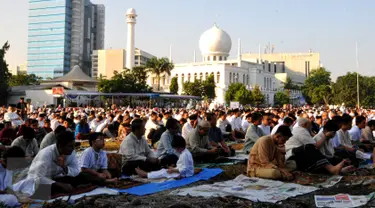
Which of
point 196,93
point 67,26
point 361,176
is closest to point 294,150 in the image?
point 361,176

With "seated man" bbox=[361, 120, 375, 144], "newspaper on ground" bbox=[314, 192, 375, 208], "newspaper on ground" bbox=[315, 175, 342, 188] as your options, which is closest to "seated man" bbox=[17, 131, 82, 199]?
"newspaper on ground" bbox=[314, 192, 375, 208]

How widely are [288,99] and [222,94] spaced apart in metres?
11.4

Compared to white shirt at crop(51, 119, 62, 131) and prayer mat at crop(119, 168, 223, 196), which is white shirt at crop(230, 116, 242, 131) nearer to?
white shirt at crop(51, 119, 62, 131)

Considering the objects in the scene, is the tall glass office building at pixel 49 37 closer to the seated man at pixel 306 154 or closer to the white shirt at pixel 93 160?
the seated man at pixel 306 154

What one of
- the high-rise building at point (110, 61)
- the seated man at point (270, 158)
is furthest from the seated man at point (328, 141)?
the high-rise building at point (110, 61)

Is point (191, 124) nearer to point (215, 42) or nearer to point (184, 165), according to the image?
point (184, 165)

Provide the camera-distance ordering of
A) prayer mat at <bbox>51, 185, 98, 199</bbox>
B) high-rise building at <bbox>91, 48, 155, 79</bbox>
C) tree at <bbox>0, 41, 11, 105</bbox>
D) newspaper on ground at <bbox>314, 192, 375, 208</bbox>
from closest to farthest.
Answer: newspaper on ground at <bbox>314, 192, 375, 208</bbox> < prayer mat at <bbox>51, 185, 98, 199</bbox> < tree at <bbox>0, 41, 11, 105</bbox> < high-rise building at <bbox>91, 48, 155, 79</bbox>

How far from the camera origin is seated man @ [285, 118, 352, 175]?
6.50m

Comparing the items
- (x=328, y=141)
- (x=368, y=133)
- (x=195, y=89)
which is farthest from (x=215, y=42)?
(x=328, y=141)

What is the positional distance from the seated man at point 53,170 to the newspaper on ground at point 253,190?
1.36 meters

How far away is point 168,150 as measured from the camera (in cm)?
711

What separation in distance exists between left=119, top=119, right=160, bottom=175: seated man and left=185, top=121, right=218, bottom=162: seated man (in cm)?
137

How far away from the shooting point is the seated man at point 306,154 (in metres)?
6.50

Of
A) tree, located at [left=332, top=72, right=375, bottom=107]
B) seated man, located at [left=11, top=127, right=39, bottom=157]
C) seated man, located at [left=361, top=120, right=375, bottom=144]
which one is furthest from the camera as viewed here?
tree, located at [left=332, top=72, right=375, bottom=107]
